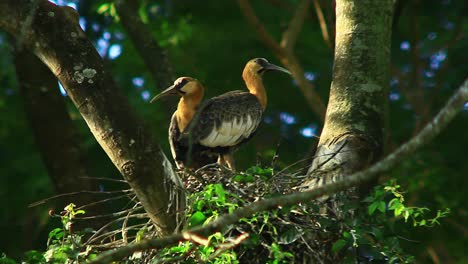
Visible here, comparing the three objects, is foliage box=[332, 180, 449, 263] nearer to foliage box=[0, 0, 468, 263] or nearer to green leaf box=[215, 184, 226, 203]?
green leaf box=[215, 184, 226, 203]

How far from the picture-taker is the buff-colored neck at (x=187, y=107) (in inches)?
373

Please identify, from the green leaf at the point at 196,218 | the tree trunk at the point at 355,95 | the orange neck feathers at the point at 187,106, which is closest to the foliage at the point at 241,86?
the orange neck feathers at the point at 187,106

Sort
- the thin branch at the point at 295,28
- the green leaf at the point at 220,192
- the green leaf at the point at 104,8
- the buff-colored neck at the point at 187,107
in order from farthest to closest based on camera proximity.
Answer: the green leaf at the point at 104,8, the thin branch at the point at 295,28, the buff-colored neck at the point at 187,107, the green leaf at the point at 220,192

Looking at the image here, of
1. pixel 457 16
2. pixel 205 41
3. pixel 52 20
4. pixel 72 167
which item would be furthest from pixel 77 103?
pixel 457 16

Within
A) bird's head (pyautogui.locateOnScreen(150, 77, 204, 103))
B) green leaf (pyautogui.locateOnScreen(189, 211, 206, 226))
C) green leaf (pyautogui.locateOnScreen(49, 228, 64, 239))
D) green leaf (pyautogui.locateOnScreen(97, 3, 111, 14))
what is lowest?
green leaf (pyautogui.locateOnScreen(189, 211, 206, 226))

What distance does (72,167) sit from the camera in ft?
34.7

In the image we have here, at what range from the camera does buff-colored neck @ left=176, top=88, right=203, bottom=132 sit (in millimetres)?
9484

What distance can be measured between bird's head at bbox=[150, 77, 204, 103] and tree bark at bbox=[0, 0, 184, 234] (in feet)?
11.5

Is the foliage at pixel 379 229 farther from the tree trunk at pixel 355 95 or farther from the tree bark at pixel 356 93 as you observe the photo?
the tree bark at pixel 356 93

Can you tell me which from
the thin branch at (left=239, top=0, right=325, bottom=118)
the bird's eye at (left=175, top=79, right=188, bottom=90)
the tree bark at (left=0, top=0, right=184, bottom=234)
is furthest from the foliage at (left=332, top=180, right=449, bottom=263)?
the thin branch at (left=239, top=0, right=325, bottom=118)

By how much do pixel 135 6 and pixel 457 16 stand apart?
13.4ft

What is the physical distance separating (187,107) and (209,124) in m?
0.27

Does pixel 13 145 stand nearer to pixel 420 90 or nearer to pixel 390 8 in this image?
pixel 420 90

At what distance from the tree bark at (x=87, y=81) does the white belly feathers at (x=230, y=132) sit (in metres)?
3.51
